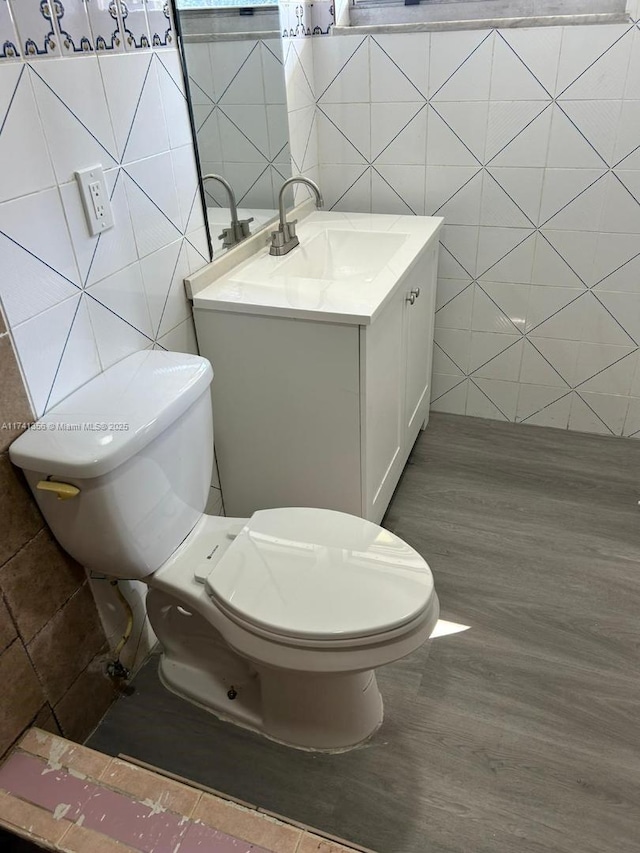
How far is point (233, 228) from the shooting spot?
1834 millimetres

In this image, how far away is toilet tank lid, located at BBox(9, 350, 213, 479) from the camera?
1113 millimetres

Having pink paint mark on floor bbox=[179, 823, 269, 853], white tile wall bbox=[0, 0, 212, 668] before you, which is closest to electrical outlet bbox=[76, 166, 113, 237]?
white tile wall bbox=[0, 0, 212, 668]

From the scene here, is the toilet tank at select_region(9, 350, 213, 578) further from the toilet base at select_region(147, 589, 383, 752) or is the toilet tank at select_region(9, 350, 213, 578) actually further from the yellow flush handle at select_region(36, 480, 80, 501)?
the toilet base at select_region(147, 589, 383, 752)

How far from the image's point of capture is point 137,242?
1.41 meters

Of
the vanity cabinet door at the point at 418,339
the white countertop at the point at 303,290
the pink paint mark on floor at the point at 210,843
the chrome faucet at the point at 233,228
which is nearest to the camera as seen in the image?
the pink paint mark on floor at the point at 210,843

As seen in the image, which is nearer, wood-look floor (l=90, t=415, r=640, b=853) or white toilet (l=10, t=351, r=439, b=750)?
white toilet (l=10, t=351, r=439, b=750)

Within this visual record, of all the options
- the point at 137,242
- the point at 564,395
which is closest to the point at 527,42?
the point at 564,395

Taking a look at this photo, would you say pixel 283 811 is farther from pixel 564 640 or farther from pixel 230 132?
pixel 230 132

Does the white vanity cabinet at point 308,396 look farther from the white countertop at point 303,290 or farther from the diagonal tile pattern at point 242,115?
the diagonal tile pattern at point 242,115

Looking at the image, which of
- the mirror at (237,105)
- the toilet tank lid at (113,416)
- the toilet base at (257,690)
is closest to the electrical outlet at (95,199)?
the toilet tank lid at (113,416)

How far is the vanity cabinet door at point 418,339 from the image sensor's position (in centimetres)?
191

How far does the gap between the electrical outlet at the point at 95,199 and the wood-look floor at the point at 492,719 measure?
3.46ft

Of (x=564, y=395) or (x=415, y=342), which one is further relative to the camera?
(x=564, y=395)

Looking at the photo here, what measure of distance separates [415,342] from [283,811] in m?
1.32
